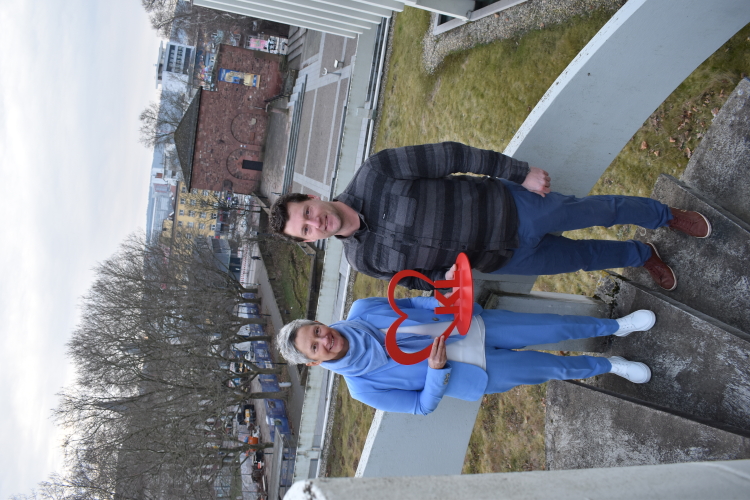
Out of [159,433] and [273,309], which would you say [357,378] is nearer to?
[159,433]

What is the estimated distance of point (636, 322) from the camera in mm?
3545

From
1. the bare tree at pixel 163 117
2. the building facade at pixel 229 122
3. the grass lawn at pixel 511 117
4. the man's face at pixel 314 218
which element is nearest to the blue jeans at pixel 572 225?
the man's face at pixel 314 218

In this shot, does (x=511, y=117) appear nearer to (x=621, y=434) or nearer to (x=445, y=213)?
(x=445, y=213)

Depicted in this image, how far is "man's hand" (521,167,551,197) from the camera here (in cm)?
324

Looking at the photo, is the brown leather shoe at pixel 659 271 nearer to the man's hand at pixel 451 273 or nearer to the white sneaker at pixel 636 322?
the white sneaker at pixel 636 322

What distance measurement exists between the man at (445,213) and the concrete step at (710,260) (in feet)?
0.42

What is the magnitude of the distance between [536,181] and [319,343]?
1.85 meters

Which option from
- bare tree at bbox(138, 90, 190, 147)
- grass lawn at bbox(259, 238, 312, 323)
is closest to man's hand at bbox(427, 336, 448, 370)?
grass lawn at bbox(259, 238, 312, 323)

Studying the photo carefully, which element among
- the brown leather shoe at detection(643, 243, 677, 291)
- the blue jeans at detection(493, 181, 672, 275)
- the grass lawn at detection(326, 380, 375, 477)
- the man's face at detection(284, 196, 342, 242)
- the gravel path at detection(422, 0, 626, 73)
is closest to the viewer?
the man's face at detection(284, 196, 342, 242)

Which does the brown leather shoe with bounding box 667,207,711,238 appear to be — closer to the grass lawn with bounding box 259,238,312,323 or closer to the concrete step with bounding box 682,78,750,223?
the concrete step with bounding box 682,78,750,223

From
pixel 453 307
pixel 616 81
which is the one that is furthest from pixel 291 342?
pixel 616 81

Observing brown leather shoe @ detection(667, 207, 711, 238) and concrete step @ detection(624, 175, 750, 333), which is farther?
brown leather shoe @ detection(667, 207, 711, 238)

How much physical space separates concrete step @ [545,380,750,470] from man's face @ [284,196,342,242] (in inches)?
94.2

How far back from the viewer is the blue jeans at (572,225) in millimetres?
3348
